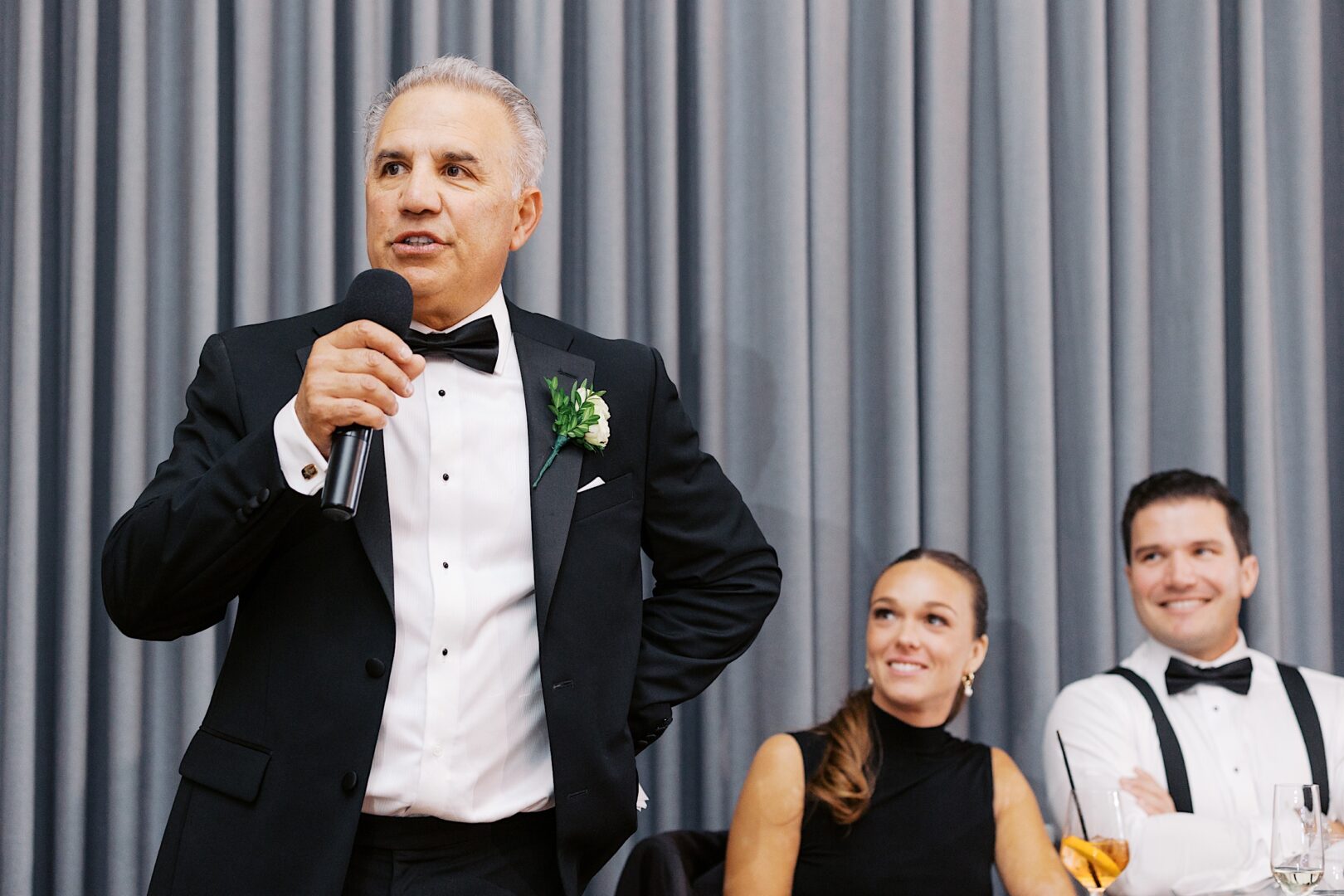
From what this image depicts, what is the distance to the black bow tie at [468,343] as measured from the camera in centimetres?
183

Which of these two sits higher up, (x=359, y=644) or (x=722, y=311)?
(x=722, y=311)

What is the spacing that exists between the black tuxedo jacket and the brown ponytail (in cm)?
95

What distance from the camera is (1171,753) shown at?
9.80ft

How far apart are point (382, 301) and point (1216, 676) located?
2216 millimetres

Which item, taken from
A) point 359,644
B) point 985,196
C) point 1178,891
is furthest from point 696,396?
point 359,644

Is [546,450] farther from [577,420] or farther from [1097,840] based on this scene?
[1097,840]

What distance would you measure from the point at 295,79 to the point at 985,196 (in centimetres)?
171

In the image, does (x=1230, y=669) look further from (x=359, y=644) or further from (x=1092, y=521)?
(x=359, y=644)

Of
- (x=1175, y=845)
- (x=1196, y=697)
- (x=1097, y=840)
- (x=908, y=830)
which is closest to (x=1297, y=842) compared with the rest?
(x=1097, y=840)

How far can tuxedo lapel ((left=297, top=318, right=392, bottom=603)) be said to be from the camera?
1.67 m

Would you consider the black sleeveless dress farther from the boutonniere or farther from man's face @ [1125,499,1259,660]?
the boutonniere

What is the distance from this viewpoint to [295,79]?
323 cm

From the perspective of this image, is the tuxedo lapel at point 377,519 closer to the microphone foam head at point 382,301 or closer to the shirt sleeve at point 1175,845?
the microphone foam head at point 382,301

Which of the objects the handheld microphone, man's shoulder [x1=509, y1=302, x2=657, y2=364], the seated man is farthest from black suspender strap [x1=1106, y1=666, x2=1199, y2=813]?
the handheld microphone
